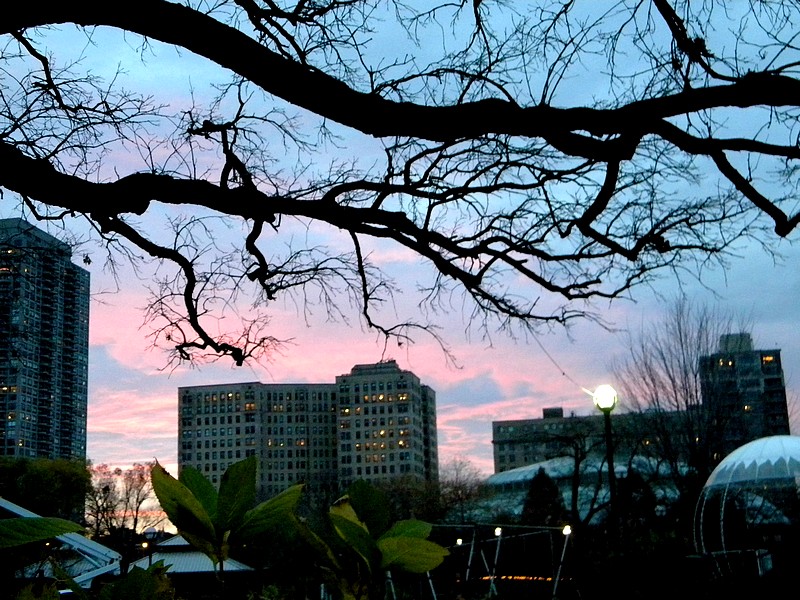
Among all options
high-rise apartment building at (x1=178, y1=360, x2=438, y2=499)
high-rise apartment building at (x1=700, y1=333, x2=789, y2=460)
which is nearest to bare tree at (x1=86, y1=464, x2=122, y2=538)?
high-rise apartment building at (x1=700, y1=333, x2=789, y2=460)

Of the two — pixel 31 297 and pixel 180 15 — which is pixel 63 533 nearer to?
pixel 180 15

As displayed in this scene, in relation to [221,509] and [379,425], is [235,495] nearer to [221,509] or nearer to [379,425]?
[221,509]

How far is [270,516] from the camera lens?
1.47m

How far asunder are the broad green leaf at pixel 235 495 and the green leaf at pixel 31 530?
380mm

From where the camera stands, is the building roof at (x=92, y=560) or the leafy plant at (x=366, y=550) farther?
the building roof at (x=92, y=560)

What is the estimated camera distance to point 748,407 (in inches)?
1195

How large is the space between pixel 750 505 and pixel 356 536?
20.5 meters

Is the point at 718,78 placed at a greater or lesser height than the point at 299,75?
greater

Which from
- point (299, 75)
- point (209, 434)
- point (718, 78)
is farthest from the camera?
point (209, 434)

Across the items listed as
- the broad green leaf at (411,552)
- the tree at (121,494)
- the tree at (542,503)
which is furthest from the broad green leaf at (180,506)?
the tree at (121,494)

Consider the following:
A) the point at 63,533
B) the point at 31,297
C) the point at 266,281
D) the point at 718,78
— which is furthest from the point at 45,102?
the point at 63,533

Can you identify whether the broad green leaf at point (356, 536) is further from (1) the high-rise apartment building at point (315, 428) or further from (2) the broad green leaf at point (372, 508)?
(1) the high-rise apartment building at point (315, 428)

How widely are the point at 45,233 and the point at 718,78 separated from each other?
16.4 ft

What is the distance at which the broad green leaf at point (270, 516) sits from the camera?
4.72 ft
